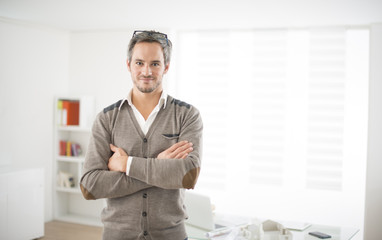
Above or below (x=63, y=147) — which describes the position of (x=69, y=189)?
below

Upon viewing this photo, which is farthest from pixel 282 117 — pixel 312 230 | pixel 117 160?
pixel 117 160

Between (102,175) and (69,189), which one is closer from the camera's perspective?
(102,175)

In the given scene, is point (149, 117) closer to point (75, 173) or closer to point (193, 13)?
point (193, 13)

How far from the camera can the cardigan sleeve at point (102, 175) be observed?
1.90 metres

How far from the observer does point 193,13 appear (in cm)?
461

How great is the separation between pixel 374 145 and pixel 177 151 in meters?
3.57

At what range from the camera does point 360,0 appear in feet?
12.4

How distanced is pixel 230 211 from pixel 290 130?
1.44m

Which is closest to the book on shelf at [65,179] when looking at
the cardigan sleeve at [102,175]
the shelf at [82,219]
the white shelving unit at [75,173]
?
the white shelving unit at [75,173]

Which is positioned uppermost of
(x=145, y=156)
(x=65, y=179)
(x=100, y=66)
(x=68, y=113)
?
(x=100, y=66)

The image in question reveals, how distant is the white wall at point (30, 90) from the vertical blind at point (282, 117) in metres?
1.86

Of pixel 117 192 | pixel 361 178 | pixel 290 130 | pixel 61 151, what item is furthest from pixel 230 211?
pixel 117 192

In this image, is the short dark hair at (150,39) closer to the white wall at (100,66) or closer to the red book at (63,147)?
the white wall at (100,66)

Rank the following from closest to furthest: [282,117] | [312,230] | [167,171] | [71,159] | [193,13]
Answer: [167,171]
[312,230]
[193,13]
[282,117]
[71,159]
